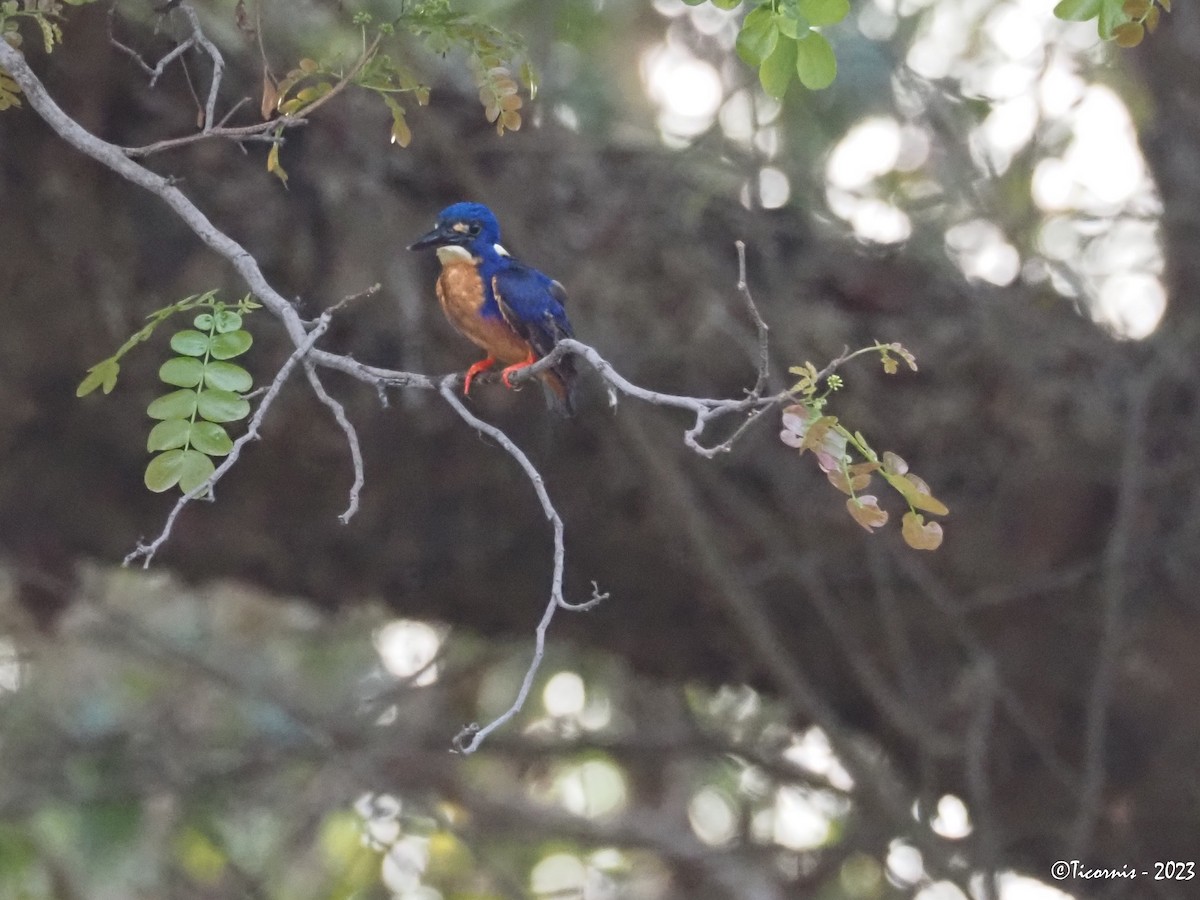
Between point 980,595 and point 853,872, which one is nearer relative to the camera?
point 980,595

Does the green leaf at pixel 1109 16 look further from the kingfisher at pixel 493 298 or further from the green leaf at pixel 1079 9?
the kingfisher at pixel 493 298

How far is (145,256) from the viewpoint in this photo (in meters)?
2.97

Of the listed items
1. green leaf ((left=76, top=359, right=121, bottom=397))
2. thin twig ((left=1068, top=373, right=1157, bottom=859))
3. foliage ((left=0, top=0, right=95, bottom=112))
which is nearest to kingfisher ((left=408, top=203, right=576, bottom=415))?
foliage ((left=0, top=0, right=95, bottom=112))

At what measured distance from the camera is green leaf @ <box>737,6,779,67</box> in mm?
1765

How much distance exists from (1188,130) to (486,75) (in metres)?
2.16

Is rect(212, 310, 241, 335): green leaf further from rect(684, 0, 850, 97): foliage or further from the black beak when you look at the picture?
the black beak

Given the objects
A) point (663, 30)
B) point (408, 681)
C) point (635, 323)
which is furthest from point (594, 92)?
point (408, 681)

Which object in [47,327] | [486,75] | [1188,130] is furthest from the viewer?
[1188,130]

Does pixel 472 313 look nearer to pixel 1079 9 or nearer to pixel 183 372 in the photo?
pixel 183 372

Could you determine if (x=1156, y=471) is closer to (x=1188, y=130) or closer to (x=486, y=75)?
(x=1188, y=130)

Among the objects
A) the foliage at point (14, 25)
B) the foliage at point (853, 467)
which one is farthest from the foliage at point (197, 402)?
the foliage at point (853, 467)

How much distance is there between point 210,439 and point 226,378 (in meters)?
0.10

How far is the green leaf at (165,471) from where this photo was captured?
1.73 meters

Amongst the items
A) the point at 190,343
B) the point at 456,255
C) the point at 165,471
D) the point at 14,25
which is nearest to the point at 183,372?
the point at 190,343
